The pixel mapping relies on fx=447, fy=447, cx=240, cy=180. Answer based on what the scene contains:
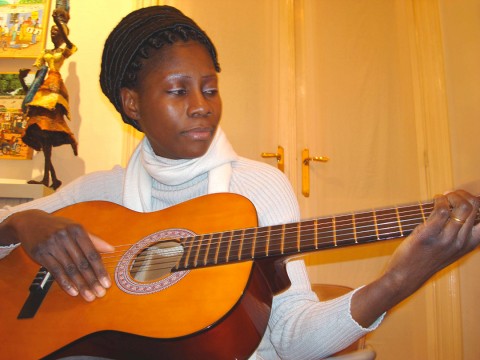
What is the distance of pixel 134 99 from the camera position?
59.8 inches

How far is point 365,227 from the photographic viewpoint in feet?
2.95

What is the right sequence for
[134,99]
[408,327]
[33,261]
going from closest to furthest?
1. [33,261]
2. [134,99]
3. [408,327]

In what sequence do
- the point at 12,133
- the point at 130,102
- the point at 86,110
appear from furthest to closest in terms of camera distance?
the point at 86,110 < the point at 12,133 < the point at 130,102

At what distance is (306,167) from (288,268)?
1.85m

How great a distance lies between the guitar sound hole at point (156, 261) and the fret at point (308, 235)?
1.01ft

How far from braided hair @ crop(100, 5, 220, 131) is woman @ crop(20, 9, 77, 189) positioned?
0.92 m

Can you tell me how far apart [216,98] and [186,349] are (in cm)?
78

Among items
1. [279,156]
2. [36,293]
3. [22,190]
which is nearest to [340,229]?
[36,293]

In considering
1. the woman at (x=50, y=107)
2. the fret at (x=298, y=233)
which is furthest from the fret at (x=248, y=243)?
the woman at (x=50, y=107)

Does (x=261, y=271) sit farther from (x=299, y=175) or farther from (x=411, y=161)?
(x=411, y=161)

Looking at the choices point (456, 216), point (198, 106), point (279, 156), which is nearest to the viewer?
point (456, 216)

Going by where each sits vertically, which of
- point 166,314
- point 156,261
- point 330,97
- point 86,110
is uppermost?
point 330,97

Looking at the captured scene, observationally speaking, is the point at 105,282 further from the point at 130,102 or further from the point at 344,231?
the point at 130,102

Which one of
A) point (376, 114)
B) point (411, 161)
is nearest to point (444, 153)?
point (411, 161)
